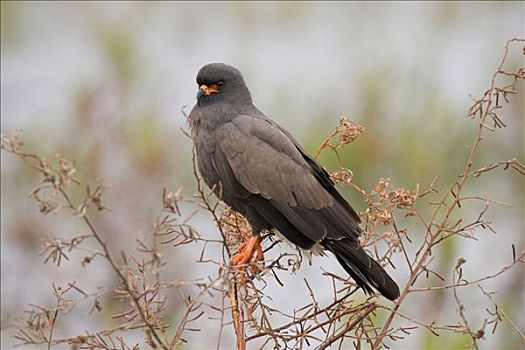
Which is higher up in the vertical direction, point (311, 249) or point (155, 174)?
point (155, 174)

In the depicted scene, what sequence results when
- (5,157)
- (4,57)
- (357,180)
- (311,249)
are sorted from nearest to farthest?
(311,249)
(357,180)
(5,157)
(4,57)

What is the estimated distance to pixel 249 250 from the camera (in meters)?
3.23

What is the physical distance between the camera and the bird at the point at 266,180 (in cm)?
327

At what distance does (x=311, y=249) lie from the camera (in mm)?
3361

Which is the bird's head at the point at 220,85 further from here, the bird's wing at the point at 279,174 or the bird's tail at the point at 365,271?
the bird's tail at the point at 365,271

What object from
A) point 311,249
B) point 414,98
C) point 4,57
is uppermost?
point 4,57

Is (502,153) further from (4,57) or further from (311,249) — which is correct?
(4,57)

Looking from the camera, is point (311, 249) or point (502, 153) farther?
point (502, 153)

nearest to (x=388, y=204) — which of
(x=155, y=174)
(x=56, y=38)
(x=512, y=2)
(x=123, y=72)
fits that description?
(x=155, y=174)

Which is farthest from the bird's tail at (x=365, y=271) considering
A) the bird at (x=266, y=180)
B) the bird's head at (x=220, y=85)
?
the bird's head at (x=220, y=85)

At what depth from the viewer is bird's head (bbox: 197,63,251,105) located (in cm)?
363

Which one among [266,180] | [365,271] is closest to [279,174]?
[266,180]

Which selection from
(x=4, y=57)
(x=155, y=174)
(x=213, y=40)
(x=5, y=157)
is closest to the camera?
(x=155, y=174)

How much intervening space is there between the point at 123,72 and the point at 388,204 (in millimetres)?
3946
